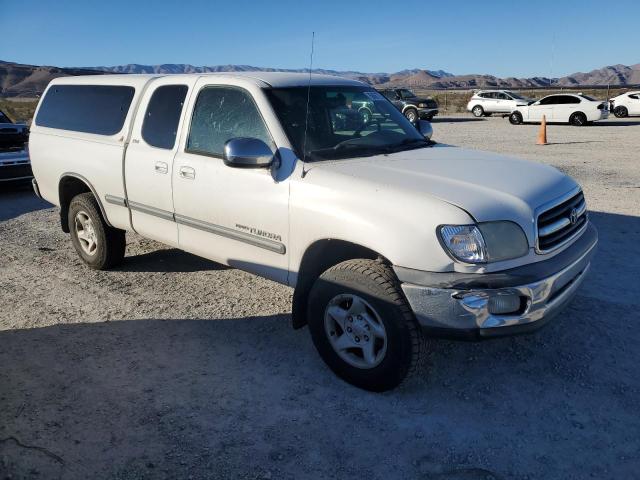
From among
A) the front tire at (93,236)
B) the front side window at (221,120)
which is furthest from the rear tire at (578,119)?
the front side window at (221,120)

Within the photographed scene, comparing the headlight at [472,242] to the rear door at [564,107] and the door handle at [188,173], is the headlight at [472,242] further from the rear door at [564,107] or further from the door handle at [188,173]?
the rear door at [564,107]

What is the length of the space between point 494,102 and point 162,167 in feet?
96.0

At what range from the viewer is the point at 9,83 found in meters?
151

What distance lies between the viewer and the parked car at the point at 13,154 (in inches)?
407

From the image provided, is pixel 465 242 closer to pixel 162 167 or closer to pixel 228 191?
pixel 228 191

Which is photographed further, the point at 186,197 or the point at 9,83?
the point at 9,83

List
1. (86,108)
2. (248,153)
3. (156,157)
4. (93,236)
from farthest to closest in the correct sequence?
(93,236) < (86,108) < (156,157) < (248,153)

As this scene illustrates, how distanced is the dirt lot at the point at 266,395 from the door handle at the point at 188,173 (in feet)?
3.91

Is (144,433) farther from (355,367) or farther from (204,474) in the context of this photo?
(355,367)

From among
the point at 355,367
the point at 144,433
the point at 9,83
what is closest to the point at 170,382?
the point at 144,433

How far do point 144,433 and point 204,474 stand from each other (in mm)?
526

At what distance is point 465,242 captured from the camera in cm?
312

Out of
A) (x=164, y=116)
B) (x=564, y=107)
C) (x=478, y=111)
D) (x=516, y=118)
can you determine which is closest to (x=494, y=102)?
(x=478, y=111)

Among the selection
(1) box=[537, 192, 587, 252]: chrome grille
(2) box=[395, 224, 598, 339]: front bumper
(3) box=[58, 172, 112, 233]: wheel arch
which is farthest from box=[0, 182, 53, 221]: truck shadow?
(1) box=[537, 192, 587, 252]: chrome grille
